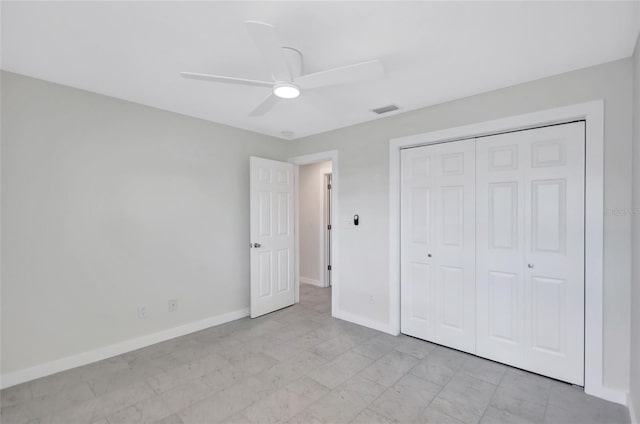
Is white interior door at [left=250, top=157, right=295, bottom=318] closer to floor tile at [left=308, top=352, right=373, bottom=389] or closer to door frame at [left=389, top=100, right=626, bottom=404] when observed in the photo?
floor tile at [left=308, top=352, right=373, bottom=389]

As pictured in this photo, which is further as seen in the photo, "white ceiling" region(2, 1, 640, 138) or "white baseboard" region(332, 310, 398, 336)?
"white baseboard" region(332, 310, 398, 336)

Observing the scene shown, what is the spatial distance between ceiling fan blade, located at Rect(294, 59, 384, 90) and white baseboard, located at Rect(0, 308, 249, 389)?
2.86 m

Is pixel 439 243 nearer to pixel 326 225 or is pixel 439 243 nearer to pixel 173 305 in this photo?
pixel 326 225

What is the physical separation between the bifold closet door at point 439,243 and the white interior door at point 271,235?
1691 millimetres

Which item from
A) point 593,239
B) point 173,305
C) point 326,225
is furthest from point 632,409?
point 326,225

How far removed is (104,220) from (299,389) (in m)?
2.28

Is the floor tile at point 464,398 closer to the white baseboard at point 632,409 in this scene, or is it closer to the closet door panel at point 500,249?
the closet door panel at point 500,249

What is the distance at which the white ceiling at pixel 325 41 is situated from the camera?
1672 mm

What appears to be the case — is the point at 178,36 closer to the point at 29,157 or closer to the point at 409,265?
the point at 29,157

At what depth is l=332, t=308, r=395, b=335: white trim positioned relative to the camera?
11.3 feet

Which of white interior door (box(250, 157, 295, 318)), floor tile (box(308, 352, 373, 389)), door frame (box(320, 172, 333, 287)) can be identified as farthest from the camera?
door frame (box(320, 172, 333, 287))

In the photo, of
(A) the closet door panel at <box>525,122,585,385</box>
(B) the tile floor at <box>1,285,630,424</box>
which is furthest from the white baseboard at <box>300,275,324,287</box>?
(A) the closet door panel at <box>525,122,585,385</box>

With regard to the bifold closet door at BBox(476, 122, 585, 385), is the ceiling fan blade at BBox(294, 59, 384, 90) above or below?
above

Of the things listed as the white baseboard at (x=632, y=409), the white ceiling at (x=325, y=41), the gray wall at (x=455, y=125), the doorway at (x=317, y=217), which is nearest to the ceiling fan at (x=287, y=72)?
the white ceiling at (x=325, y=41)
